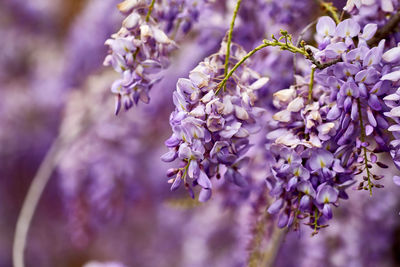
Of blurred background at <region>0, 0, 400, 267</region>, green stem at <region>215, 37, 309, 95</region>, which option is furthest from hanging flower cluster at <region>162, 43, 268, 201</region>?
blurred background at <region>0, 0, 400, 267</region>

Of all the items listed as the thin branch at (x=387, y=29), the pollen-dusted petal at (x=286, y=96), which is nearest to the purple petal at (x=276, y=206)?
the pollen-dusted petal at (x=286, y=96)

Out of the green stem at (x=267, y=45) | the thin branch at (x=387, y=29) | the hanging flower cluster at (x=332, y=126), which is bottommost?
the hanging flower cluster at (x=332, y=126)

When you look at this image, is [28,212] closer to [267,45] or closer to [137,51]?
[137,51]

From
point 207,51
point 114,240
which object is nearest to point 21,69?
point 114,240

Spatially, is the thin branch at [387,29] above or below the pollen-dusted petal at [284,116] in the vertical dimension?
above

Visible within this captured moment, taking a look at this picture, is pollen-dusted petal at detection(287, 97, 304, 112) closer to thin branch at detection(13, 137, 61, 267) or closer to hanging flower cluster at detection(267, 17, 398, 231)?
hanging flower cluster at detection(267, 17, 398, 231)

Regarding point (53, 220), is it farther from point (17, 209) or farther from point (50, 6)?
point (50, 6)

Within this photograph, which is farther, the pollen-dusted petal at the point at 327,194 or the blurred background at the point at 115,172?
the blurred background at the point at 115,172

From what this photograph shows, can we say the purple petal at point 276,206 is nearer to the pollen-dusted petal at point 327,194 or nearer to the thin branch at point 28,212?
the pollen-dusted petal at point 327,194

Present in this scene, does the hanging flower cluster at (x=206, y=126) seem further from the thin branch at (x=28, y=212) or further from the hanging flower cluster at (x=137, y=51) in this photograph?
the thin branch at (x=28, y=212)
